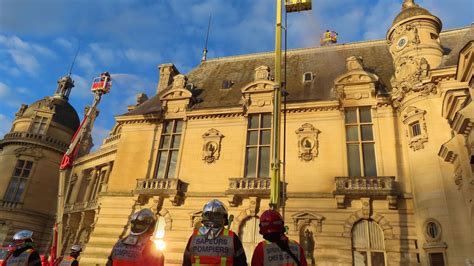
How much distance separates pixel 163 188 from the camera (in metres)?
17.2

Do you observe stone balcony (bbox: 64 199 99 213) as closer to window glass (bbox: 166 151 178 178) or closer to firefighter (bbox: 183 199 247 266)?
window glass (bbox: 166 151 178 178)

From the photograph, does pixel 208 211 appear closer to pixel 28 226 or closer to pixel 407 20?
pixel 407 20

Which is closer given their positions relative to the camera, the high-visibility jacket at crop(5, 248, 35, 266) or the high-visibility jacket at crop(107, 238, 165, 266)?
the high-visibility jacket at crop(107, 238, 165, 266)

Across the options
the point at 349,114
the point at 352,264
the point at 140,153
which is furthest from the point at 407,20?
the point at 140,153

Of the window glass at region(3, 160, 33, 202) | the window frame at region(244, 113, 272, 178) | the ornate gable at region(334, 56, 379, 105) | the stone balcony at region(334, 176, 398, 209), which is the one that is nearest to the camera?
the stone balcony at region(334, 176, 398, 209)

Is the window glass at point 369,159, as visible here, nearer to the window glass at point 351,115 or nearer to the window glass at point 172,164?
the window glass at point 351,115

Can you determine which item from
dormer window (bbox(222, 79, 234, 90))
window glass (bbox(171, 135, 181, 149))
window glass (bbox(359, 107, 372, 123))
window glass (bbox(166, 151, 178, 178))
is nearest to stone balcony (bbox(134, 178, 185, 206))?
window glass (bbox(166, 151, 178, 178))

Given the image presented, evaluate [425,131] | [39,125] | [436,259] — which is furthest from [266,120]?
[39,125]

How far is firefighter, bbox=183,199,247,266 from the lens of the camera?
4156mm

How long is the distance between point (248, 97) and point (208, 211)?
14.5m

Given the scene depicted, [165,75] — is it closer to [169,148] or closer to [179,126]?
[179,126]

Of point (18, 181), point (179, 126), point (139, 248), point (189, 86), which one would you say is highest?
point (189, 86)

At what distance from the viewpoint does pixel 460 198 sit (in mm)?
12406

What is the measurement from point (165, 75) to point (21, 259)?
19.6m
